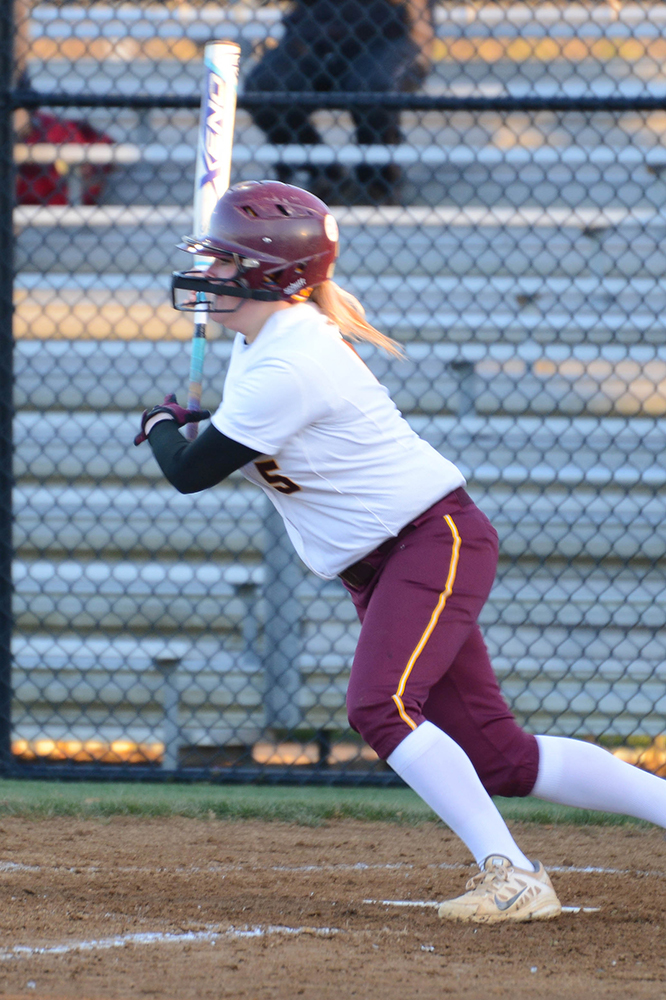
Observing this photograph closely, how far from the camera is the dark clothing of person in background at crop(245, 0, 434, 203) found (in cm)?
470

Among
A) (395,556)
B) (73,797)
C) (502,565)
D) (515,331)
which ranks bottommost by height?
(73,797)

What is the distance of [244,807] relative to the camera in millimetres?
3385

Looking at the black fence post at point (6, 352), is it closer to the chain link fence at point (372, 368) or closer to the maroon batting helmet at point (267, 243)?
the chain link fence at point (372, 368)

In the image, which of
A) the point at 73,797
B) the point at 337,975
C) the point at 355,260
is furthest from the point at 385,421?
the point at 355,260

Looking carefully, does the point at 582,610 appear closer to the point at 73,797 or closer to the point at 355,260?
the point at 355,260

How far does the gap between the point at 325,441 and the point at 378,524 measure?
19 centimetres

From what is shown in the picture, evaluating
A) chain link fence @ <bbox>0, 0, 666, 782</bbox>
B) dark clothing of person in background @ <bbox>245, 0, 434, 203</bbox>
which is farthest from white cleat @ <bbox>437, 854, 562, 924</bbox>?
dark clothing of person in background @ <bbox>245, 0, 434, 203</bbox>

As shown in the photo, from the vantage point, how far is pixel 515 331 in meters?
5.10

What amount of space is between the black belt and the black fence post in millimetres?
1915

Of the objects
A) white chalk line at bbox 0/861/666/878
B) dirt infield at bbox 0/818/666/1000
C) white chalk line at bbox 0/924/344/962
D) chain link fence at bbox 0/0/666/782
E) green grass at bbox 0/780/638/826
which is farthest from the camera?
chain link fence at bbox 0/0/666/782

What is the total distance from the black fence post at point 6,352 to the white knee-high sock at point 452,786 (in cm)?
213

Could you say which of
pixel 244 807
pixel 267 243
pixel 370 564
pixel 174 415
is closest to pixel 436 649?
pixel 370 564

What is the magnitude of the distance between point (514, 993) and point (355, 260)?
13.2 feet

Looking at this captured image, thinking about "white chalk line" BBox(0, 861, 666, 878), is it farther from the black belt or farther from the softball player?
the black belt
